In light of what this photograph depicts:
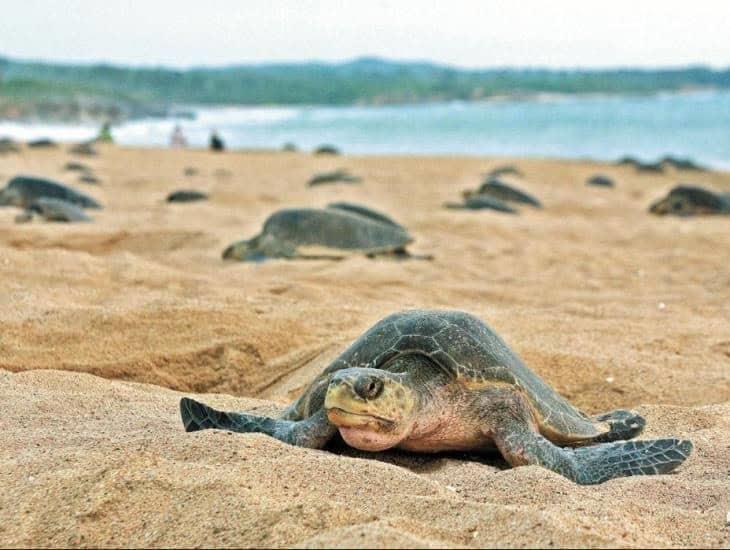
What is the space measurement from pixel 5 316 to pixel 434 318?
95.4 inches

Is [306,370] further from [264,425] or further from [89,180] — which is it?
[89,180]

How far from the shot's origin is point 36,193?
9.85 metres

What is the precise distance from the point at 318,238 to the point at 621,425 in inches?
181

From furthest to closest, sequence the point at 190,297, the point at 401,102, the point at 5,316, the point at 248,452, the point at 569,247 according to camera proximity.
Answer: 1. the point at 401,102
2. the point at 569,247
3. the point at 190,297
4. the point at 5,316
5. the point at 248,452

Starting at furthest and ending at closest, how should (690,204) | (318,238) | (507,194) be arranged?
(507,194), (690,204), (318,238)

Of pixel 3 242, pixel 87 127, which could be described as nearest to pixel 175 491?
pixel 3 242

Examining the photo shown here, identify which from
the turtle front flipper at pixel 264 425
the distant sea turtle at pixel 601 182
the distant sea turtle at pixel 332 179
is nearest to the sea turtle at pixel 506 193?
the distant sea turtle at pixel 332 179

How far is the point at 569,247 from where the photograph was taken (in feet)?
27.5

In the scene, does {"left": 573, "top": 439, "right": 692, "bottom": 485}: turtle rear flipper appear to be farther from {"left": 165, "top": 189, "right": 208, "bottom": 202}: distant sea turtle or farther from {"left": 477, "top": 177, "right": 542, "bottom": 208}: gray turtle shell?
{"left": 477, "top": 177, "right": 542, "bottom": 208}: gray turtle shell

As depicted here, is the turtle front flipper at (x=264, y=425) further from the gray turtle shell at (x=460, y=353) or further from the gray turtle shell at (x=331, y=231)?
the gray turtle shell at (x=331, y=231)

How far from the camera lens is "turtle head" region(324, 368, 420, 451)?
2.47 metres

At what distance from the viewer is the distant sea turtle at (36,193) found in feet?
31.6

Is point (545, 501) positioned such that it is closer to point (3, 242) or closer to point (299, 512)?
point (299, 512)

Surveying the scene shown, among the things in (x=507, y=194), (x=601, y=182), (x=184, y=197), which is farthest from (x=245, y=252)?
(x=601, y=182)
